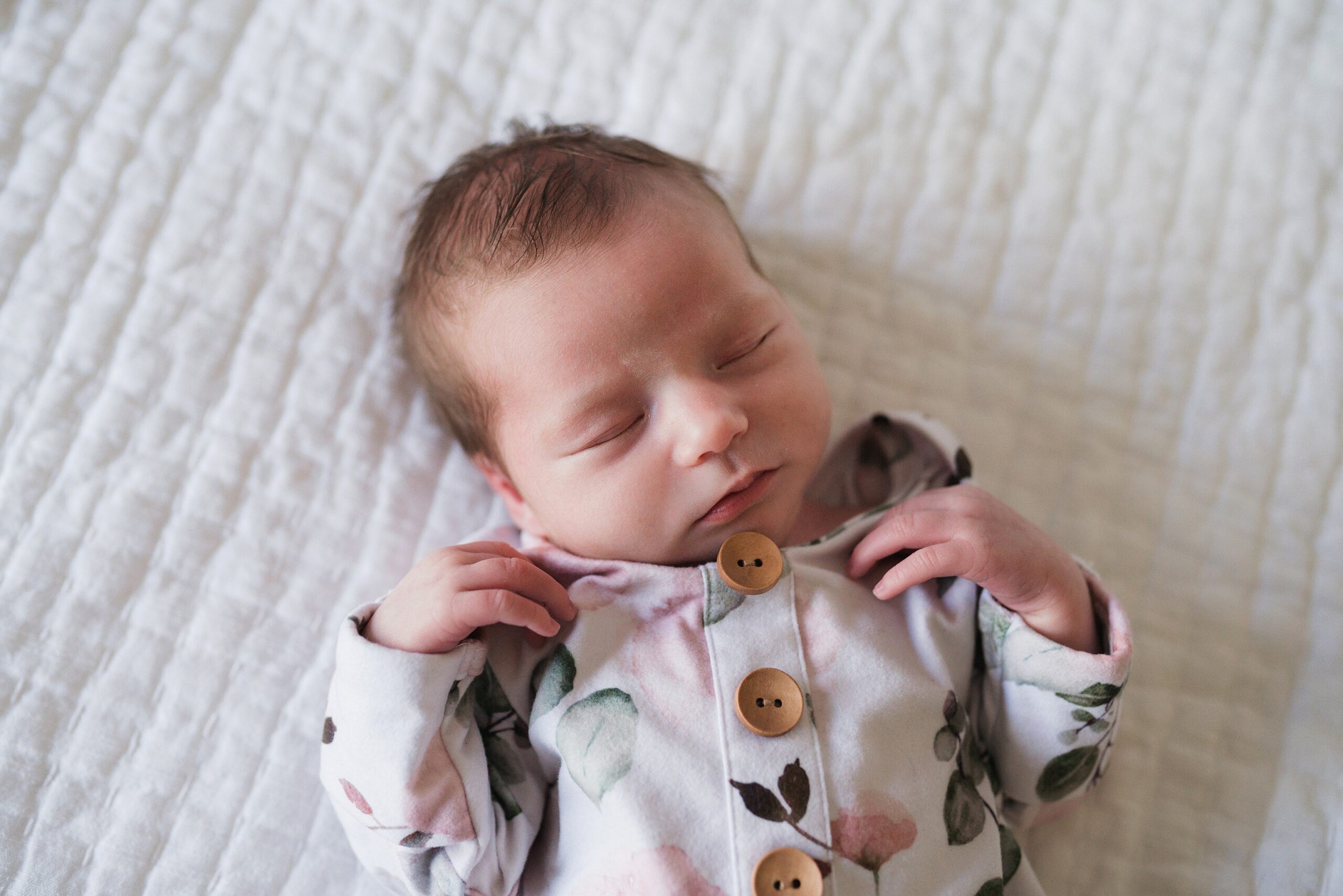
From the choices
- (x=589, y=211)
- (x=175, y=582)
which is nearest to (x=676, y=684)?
(x=589, y=211)

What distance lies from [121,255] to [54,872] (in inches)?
29.6

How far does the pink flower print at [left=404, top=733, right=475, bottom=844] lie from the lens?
37.4 inches

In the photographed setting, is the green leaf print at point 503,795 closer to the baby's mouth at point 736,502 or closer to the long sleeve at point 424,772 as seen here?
the long sleeve at point 424,772

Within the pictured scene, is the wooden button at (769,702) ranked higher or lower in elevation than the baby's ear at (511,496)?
lower

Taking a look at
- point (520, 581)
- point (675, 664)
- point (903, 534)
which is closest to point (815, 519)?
point (903, 534)

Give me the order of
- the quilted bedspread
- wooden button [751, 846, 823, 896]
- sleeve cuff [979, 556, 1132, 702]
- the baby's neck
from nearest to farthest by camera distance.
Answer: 1. wooden button [751, 846, 823, 896]
2. sleeve cuff [979, 556, 1132, 702]
3. the quilted bedspread
4. the baby's neck

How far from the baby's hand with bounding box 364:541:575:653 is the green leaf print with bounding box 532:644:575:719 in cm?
3

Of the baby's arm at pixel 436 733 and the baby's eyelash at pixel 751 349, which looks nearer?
the baby's arm at pixel 436 733

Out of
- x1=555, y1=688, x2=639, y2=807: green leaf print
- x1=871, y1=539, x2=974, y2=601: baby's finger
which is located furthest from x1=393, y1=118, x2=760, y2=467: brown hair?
x1=871, y1=539, x2=974, y2=601: baby's finger

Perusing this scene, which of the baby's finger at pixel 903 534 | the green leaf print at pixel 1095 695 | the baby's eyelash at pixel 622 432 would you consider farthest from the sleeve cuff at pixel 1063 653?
the baby's eyelash at pixel 622 432

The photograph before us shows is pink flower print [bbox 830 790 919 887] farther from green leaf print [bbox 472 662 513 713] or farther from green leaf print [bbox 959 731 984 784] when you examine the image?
green leaf print [bbox 472 662 513 713]

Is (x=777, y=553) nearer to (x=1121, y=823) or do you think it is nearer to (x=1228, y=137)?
(x=1121, y=823)

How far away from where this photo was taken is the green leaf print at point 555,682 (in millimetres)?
1040

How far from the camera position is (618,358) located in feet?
3.36
